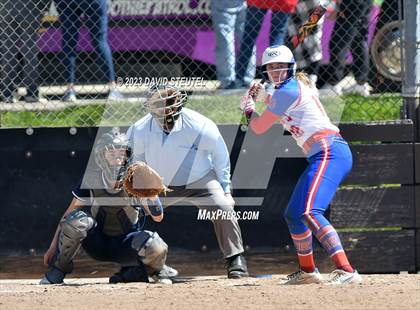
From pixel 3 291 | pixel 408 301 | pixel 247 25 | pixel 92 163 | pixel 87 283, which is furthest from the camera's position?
pixel 247 25

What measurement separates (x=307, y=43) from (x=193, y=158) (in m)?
2.20

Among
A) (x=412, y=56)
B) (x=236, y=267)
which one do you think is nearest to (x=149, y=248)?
(x=236, y=267)

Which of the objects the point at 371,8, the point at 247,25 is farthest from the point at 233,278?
the point at 371,8

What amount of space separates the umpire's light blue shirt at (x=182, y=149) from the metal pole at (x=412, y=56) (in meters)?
1.64

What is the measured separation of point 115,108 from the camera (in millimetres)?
9047

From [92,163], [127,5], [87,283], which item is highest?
[127,5]

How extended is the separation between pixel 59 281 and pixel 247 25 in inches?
115

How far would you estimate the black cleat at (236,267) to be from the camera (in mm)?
8016

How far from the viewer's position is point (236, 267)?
8039 mm

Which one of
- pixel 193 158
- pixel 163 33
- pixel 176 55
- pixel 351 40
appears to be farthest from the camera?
pixel 163 33

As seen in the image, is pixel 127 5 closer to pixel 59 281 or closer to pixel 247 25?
pixel 247 25

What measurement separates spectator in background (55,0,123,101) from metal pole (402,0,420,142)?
2.41 meters

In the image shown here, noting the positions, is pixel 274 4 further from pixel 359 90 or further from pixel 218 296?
pixel 218 296

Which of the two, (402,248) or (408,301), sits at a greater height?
(408,301)
